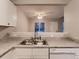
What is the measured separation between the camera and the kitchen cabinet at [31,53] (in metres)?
1.89

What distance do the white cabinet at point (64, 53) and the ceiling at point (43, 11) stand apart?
152cm

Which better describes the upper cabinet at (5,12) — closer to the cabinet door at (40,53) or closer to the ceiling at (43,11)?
the cabinet door at (40,53)

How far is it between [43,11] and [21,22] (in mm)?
752

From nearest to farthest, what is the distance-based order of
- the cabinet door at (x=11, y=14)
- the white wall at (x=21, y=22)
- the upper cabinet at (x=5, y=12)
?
the upper cabinet at (x=5, y=12) < the cabinet door at (x=11, y=14) < the white wall at (x=21, y=22)

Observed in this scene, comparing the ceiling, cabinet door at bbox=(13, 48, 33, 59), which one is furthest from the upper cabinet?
the ceiling

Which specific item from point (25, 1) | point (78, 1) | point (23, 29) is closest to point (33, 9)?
point (25, 1)

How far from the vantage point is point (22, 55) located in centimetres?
190

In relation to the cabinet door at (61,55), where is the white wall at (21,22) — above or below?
above

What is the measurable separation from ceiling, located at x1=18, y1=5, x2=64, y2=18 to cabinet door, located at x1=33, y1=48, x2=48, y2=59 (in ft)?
5.11

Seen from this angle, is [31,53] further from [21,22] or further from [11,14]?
[21,22]

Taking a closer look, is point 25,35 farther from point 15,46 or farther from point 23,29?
point 15,46

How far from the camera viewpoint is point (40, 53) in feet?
6.22

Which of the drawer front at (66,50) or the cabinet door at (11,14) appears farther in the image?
the cabinet door at (11,14)

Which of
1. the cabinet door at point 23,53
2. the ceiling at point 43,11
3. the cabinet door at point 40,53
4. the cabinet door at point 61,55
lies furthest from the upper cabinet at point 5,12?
the cabinet door at point 61,55
